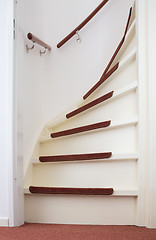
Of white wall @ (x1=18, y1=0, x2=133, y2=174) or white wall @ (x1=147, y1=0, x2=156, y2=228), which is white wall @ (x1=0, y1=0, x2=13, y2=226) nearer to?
white wall @ (x1=18, y1=0, x2=133, y2=174)

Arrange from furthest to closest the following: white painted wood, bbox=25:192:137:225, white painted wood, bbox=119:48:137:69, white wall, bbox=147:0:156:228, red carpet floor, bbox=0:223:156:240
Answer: white painted wood, bbox=119:48:137:69 → white painted wood, bbox=25:192:137:225 → white wall, bbox=147:0:156:228 → red carpet floor, bbox=0:223:156:240

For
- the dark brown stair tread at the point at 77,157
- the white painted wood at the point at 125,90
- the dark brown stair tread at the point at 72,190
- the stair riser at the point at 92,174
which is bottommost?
the dark brown stair tread at the point at 72,190

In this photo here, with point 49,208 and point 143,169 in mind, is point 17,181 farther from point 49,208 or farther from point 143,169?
point 143,169

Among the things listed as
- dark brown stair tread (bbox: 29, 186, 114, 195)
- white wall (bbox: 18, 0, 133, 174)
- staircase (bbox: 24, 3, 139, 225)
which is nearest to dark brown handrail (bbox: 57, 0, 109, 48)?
white wall (bbox: 18, 0, 133, 174)

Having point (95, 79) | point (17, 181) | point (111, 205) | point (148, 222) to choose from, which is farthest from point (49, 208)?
point (95, 79)

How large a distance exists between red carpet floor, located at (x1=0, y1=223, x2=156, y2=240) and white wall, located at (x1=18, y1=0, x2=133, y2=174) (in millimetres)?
1175

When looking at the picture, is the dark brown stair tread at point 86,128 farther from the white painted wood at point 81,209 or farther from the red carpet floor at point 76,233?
the red carpet floor at point 76,233

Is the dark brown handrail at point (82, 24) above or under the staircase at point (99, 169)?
above

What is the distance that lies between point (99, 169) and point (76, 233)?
1.62 ft

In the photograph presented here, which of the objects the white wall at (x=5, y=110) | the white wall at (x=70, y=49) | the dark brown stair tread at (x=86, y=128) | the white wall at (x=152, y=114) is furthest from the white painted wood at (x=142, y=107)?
the white wall at (x=70, y=49)

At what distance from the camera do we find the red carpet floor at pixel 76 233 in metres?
1.78

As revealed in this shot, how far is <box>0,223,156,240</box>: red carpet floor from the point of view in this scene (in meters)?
1.78

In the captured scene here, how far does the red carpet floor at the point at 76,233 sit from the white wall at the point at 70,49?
46.3 inches

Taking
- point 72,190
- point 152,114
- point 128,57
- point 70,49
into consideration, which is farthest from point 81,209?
point 70,49
